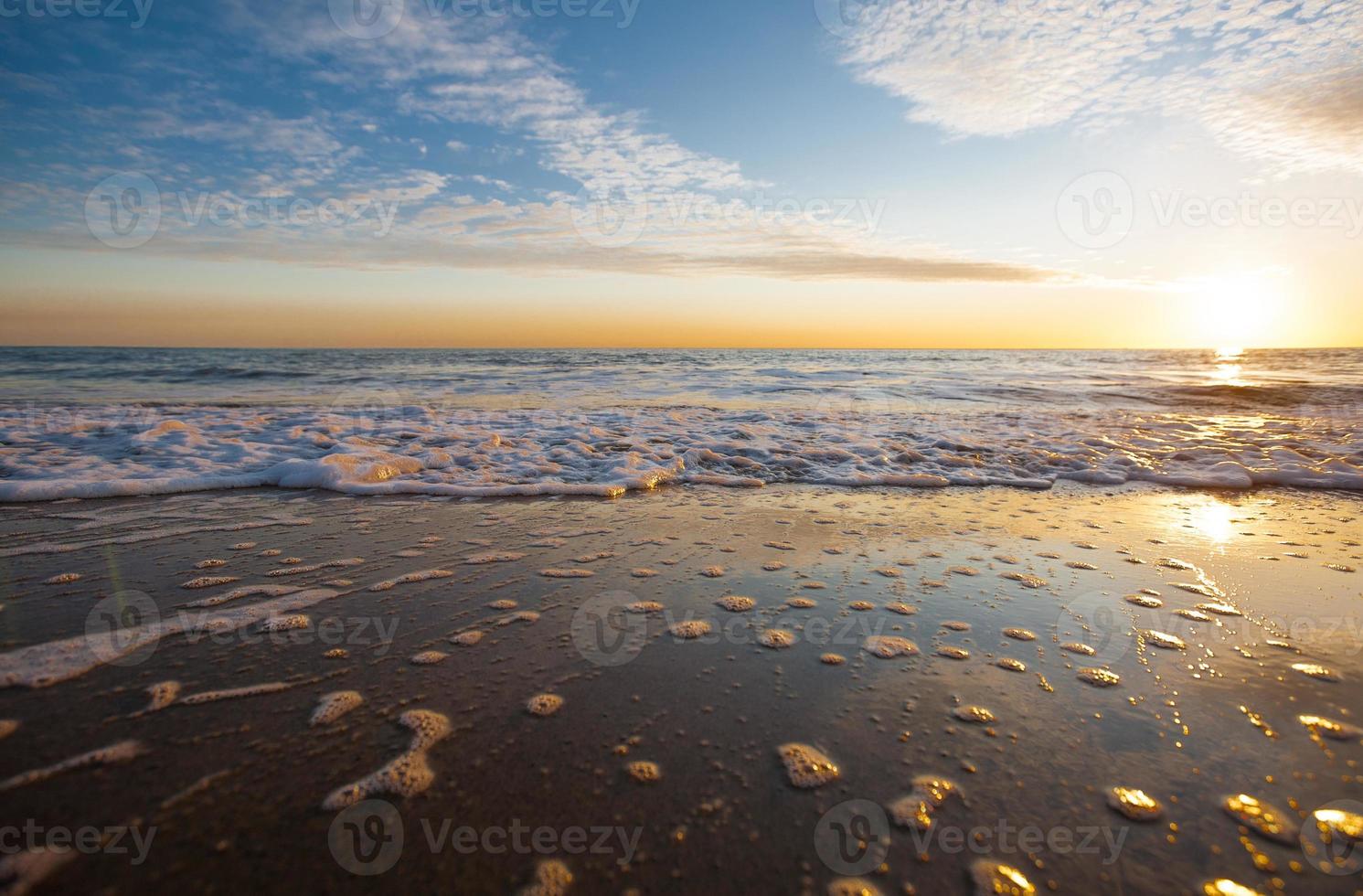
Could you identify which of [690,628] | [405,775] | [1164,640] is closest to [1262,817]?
[1164,640]

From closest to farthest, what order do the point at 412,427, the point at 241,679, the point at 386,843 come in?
the point at 386,843 < the point at 241,679 < the point at 412,427

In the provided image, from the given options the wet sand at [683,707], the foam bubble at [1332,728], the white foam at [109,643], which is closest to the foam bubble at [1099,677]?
the wet sand at [683,707]

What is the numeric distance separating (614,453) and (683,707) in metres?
5.18

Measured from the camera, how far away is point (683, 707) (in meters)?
2.21

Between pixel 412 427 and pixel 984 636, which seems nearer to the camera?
pixel 984 636

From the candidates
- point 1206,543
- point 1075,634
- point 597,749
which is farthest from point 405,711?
point 1206,543

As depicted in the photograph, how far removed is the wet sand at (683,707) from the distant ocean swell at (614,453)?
1.74m

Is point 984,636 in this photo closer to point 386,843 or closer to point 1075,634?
point 1075,634

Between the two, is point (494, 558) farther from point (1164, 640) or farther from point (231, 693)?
point (1164, 640)

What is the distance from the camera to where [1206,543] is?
13.7ft

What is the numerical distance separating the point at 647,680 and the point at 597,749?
457 millimetres

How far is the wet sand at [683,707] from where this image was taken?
5.16 feet

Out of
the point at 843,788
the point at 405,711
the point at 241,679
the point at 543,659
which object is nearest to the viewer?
the point at 843,788

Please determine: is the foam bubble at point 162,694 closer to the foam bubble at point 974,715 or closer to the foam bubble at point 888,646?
the foam bubble at point 888,646
